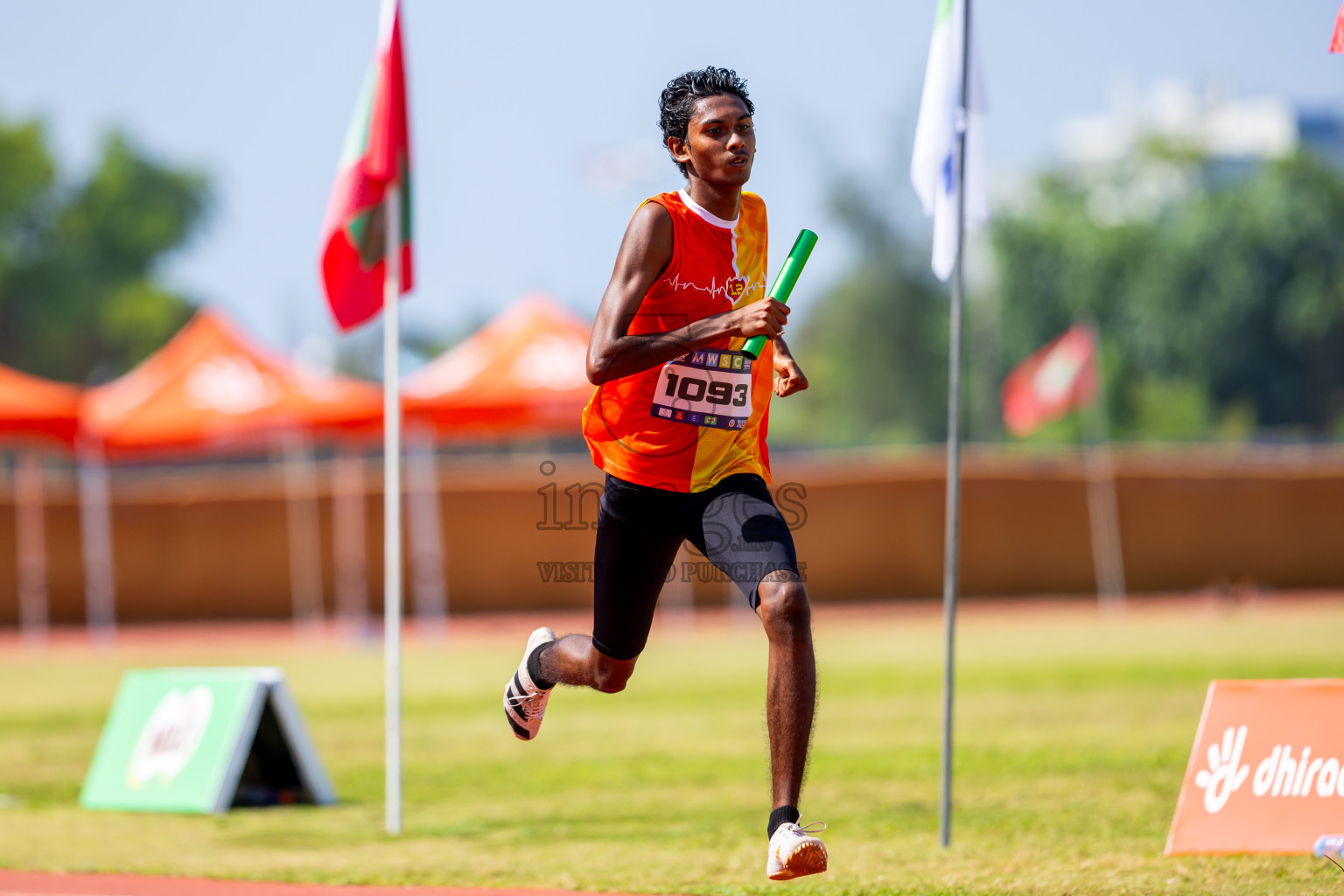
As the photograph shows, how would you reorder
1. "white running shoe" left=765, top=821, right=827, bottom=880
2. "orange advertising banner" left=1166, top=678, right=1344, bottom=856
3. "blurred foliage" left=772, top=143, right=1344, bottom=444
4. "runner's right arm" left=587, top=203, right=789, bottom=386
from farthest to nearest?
"blurred foliage" left=772, top=143, right=1344, bottom=444 → "orange advertising banner" left=1166, top=678, right=1344, bottom=856 → "runner's right arm" left=587, top=203, right=789, bottom=386 → "white running shoe" left=765, top=821, right=827, bottom=880

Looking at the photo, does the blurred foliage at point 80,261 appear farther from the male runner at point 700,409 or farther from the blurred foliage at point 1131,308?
the male runner at point 700,409

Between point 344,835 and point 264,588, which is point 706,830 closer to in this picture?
point 344,835

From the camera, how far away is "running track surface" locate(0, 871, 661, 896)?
19.2 ft

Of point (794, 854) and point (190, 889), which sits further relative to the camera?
point (190, 889)

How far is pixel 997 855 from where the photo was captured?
6426 mm

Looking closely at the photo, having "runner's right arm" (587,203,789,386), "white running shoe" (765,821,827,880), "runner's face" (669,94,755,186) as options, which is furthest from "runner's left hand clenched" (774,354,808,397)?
"white running shoe" (765,821,827,880)

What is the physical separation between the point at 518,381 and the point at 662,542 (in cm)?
1408

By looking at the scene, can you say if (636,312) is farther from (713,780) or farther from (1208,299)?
(1208,299)

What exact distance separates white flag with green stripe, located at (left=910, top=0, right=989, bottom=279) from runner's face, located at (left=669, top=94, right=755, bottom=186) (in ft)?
8.07

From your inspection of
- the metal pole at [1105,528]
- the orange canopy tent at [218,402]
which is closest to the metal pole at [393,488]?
the orange canopy tent at [218,402]

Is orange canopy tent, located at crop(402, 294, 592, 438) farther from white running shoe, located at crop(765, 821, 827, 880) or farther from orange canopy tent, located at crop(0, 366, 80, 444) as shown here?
white running shoe, located at crop(765, 821, 827, 880)

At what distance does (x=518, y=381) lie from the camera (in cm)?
1908

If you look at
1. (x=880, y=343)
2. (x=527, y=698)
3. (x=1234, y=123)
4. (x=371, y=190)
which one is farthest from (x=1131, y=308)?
(x=1234, y=123)

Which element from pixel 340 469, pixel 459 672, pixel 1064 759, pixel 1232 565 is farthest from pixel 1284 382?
pixel 1064 759
